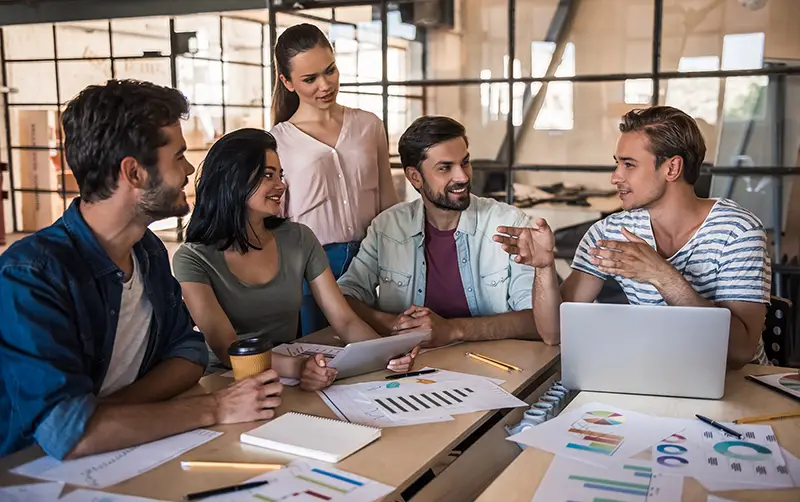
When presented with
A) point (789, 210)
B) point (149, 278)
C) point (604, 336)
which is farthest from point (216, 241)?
point (789, 210)

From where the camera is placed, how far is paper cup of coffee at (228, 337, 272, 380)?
5.73 ft

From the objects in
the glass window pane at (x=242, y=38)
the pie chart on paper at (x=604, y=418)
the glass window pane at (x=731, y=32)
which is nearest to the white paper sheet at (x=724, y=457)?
the pie chart on paper at (x=604, y=418)

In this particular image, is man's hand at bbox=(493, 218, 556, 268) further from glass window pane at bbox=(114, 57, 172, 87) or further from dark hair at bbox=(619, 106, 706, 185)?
glass window pane at bbox=(114, 57, 172, 87)

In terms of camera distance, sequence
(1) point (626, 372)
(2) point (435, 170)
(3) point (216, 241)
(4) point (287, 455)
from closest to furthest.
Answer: (4) point (287, 455) → (1) point (626, 372) → (3) point (216, 241) → (2) point (435, 170)

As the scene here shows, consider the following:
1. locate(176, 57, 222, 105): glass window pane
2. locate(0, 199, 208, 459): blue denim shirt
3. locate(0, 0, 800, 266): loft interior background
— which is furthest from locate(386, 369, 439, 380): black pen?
locate(176, 57, 222, 105): glass window pane

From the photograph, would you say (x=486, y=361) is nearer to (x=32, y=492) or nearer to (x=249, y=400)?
(x=249, y=400)

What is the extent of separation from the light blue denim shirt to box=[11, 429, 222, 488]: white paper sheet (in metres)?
1.24

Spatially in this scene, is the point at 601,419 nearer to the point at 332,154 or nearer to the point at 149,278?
the point at 149,278

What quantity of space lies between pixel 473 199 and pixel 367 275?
0.47m

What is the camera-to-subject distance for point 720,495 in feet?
4.29

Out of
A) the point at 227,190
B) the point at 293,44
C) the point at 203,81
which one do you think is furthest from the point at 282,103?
the point at 203,81

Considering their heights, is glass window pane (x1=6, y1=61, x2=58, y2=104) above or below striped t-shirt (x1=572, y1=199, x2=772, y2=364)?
above

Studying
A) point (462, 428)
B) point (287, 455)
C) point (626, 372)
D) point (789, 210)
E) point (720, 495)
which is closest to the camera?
point (720, 495)

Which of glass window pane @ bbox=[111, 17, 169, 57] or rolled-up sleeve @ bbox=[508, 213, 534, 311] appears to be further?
glass window pane @ bbox=[111, 17, 169, 57]
